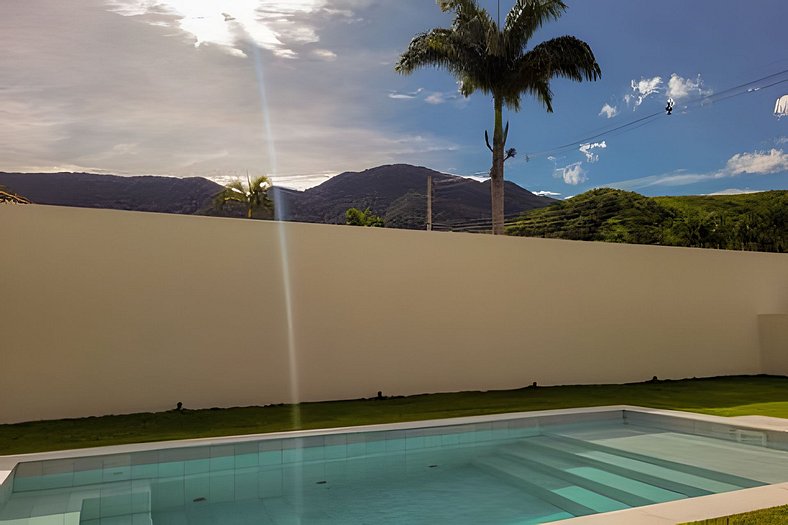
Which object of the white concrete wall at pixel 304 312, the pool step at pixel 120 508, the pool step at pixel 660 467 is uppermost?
the white concrete wall at pixel 304 312

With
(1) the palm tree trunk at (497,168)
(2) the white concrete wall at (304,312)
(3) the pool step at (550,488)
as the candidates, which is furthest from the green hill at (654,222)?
(3) the pool step at (550,488)

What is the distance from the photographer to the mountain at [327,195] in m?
26.8

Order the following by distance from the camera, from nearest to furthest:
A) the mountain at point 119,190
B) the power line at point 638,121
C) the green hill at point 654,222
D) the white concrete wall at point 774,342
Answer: the white concrete wall at point 774,342
the power line at point 638,121
the mountain at point 119,190
the green hill at point 654,222

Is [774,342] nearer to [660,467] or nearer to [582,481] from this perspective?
[660,467]

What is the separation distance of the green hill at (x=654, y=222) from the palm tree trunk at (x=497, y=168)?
2133 centimetres

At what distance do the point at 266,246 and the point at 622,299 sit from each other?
6.23 meters

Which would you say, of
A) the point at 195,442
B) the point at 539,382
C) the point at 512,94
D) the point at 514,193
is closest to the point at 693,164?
the point at 514,193

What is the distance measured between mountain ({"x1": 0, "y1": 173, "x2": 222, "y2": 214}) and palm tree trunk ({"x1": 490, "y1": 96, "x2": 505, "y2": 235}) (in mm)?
14585

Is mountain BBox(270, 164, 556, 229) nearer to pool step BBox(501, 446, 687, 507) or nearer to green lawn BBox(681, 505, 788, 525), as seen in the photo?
pool step BBox(501, 446, 687, 507)

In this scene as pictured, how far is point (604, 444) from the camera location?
6238 mm

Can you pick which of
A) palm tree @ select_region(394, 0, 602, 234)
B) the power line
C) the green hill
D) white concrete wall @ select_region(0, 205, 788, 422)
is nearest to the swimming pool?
white concrete wall @ select_region(0, 205, 788, 422)

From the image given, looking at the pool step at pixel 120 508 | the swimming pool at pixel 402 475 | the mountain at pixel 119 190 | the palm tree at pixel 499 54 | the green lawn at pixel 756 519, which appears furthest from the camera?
the mountain at pixel 119 190

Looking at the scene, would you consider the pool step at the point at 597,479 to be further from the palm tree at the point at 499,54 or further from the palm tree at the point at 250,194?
the palm tree at the point at 250,194

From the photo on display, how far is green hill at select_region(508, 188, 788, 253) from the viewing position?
37.8 meters
